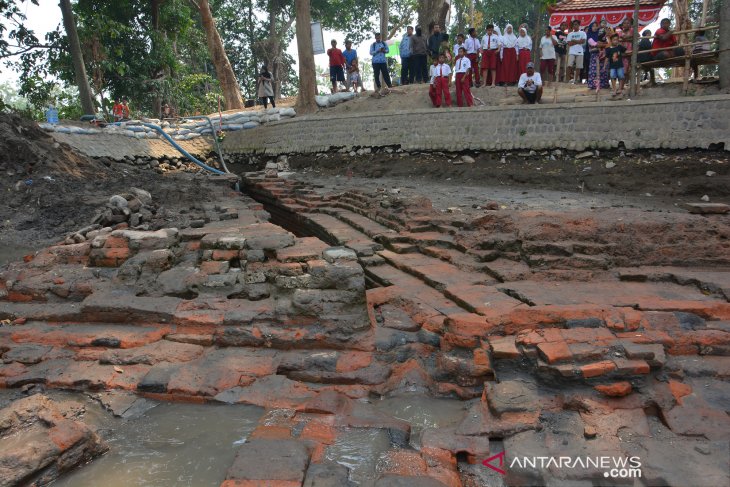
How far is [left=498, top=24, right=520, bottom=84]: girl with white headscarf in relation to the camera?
12391mm

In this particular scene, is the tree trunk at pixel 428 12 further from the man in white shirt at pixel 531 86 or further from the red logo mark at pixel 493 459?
the red logo mark at pixel 493 459

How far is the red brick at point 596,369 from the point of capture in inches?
99.1

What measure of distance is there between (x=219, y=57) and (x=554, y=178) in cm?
1352

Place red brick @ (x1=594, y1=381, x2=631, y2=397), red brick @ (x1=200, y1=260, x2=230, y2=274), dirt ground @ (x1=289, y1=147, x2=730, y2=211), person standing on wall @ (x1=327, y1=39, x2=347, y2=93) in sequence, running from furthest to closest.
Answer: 1. person standing on wall @ (x1=327, y1=39, x2=347, y2=93)
2. dirt ground @ (x1=289, y1=147, x2=730, y2=211)
3. red brick @ (x1=200, y1=260, x2=230, y2=274)
4. red brick @ (x1=594, y1=381, x2=631, y2=397)

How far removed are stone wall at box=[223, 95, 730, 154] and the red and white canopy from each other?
15.5 feet

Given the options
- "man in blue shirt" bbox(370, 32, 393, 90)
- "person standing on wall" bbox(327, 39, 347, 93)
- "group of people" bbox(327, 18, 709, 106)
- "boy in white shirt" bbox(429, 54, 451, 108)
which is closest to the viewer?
"group of people" bbox(327, 18, 709, 106)

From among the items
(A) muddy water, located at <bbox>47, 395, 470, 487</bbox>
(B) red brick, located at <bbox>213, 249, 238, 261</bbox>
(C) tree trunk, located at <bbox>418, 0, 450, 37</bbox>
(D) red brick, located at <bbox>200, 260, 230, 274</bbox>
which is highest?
(C) tree trunk, located at <bbox>418, 0, 450, 37</bbox>

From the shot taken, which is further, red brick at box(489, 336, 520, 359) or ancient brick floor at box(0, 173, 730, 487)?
red brick at box(489, 336, 520, 359)

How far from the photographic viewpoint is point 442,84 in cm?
1222

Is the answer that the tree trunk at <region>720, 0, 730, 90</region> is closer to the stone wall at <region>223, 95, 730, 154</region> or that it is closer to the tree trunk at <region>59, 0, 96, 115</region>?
the stone wall at <region>223, 95, 730, 154</region>

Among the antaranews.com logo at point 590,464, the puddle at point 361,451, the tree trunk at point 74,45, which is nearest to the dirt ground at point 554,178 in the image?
the puddle at point 361,451

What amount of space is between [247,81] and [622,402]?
1132 inches

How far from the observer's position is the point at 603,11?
13.7m

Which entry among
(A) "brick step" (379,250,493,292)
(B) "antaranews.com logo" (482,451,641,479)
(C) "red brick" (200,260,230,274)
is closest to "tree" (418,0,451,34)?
(A) "brick step" (379,250,493,292)
